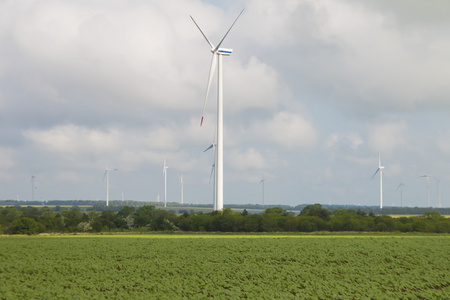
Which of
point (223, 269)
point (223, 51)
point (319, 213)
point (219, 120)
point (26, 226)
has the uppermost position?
point (223, 51)

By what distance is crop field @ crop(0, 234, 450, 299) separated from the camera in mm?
37344

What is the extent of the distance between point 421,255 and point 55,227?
64779mm

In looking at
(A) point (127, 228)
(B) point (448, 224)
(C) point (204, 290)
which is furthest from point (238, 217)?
(C) point (204, 290)

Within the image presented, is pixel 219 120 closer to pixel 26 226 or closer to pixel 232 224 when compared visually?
pixel 232 224

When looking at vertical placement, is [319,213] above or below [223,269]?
above

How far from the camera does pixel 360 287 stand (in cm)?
4097

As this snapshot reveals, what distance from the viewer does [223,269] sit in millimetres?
44875

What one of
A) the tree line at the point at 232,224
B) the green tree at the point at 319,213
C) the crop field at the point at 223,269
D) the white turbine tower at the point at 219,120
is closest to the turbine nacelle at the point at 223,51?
the white turbine tower at the point at 219,120

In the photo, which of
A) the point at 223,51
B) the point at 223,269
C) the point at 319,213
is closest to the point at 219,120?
the point at 223,51

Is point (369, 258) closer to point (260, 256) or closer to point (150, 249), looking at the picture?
point (260, 256)

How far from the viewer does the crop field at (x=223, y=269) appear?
37344mm

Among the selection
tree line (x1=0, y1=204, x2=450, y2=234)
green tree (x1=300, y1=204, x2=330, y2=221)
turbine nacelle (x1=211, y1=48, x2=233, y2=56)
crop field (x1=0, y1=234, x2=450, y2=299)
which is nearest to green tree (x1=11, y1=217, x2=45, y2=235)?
tree line (x1=0, y1=204, x2=450, y2=234)

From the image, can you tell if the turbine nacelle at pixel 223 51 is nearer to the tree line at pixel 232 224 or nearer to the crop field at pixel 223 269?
the tree line at pixel 232 224

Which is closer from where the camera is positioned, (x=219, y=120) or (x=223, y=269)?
(x=223, y=269)
